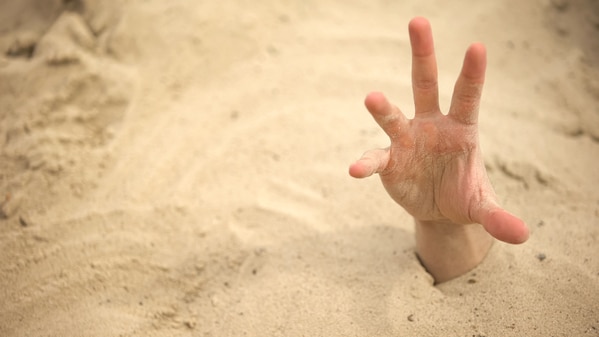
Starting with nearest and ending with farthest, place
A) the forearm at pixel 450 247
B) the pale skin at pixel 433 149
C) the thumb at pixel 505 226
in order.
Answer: the thumb at pixel 505 226 < the pale skin at pixel 433 149 < the forearm at pixel 450 247

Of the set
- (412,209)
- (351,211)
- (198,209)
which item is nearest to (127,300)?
(198,209)

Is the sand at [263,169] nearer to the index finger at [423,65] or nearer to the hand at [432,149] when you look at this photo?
the hand at [432,149]

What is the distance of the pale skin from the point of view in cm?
126

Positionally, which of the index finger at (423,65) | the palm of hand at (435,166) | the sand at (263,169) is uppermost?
the index finger at (423,65)

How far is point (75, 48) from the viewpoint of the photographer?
Answer: 7.92 ft

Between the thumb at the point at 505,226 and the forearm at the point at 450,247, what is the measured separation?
0.37 meters

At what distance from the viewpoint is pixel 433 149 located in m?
1.39

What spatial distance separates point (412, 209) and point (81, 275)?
1345mm

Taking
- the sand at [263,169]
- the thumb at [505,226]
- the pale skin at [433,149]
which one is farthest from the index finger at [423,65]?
the sand at [263,169]

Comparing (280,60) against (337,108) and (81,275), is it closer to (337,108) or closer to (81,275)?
(337,108)

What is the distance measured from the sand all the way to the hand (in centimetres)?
37

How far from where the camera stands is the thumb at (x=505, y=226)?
1042 mm

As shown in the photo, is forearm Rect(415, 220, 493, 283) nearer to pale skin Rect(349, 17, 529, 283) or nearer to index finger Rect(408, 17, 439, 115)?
pale skin Rect(349, 17, 529, 283)

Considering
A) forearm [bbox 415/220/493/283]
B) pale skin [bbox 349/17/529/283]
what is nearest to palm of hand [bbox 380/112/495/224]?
pale skin [bbox 349/17/529/283]
